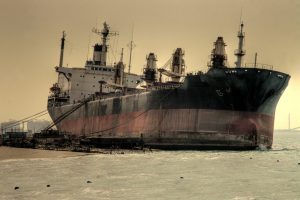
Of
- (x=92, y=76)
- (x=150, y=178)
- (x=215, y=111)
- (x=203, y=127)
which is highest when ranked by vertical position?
(x=92, y=76)

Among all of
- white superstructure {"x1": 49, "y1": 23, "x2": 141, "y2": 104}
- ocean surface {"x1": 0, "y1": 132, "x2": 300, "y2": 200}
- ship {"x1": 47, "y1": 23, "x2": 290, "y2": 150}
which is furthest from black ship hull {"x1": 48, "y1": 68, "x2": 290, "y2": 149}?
white superstructure {"x1": 49, "y1": 23, "x2": 141, "y2": 104}

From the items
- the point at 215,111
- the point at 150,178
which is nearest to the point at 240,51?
the point at 215,111

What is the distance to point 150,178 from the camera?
2355 centimetres

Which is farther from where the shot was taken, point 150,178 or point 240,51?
point 240,51

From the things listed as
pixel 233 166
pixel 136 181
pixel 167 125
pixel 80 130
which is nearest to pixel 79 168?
pixel 136 181

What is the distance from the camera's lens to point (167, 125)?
144 feet

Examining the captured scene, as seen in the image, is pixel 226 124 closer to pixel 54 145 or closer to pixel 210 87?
pixel 210 87

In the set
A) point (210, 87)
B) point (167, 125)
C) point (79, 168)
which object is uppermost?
point (210, 87)

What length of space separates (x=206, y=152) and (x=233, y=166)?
396 inches

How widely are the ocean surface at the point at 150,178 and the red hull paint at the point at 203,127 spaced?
6319 millimetres

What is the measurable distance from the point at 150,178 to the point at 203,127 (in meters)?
18.1

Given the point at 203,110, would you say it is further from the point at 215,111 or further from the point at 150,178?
the point at 150,178

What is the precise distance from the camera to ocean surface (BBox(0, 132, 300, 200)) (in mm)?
18797

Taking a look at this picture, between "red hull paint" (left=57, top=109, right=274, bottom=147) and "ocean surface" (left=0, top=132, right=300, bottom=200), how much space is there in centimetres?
632
